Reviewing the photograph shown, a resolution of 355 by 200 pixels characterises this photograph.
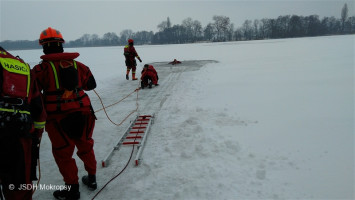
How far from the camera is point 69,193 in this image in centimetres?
293

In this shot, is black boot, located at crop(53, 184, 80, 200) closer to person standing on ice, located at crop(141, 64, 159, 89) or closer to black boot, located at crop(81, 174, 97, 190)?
black boot, located at crop(81, 174, 97, 190)

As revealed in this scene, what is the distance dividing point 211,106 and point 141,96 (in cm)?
261

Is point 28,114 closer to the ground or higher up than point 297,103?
higher up

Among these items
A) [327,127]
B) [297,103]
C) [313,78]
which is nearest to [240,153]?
[327,127]

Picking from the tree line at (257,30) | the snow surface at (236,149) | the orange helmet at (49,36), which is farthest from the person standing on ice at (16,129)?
the tree line at (257,30)

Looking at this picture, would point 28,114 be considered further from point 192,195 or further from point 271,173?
point 271,173

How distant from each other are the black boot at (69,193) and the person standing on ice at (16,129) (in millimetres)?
676

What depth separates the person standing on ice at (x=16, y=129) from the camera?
203 cm

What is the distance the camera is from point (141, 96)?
820 centimetres

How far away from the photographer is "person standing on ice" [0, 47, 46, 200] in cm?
203

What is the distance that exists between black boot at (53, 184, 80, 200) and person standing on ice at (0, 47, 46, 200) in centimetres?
68

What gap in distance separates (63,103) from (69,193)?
1033mm

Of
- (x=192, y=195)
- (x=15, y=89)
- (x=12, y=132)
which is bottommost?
(x=192, y=195)

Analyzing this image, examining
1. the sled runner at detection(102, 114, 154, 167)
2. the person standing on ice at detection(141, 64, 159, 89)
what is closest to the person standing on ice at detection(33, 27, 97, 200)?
the sled runner at detection(102, 114, 154, 167)
